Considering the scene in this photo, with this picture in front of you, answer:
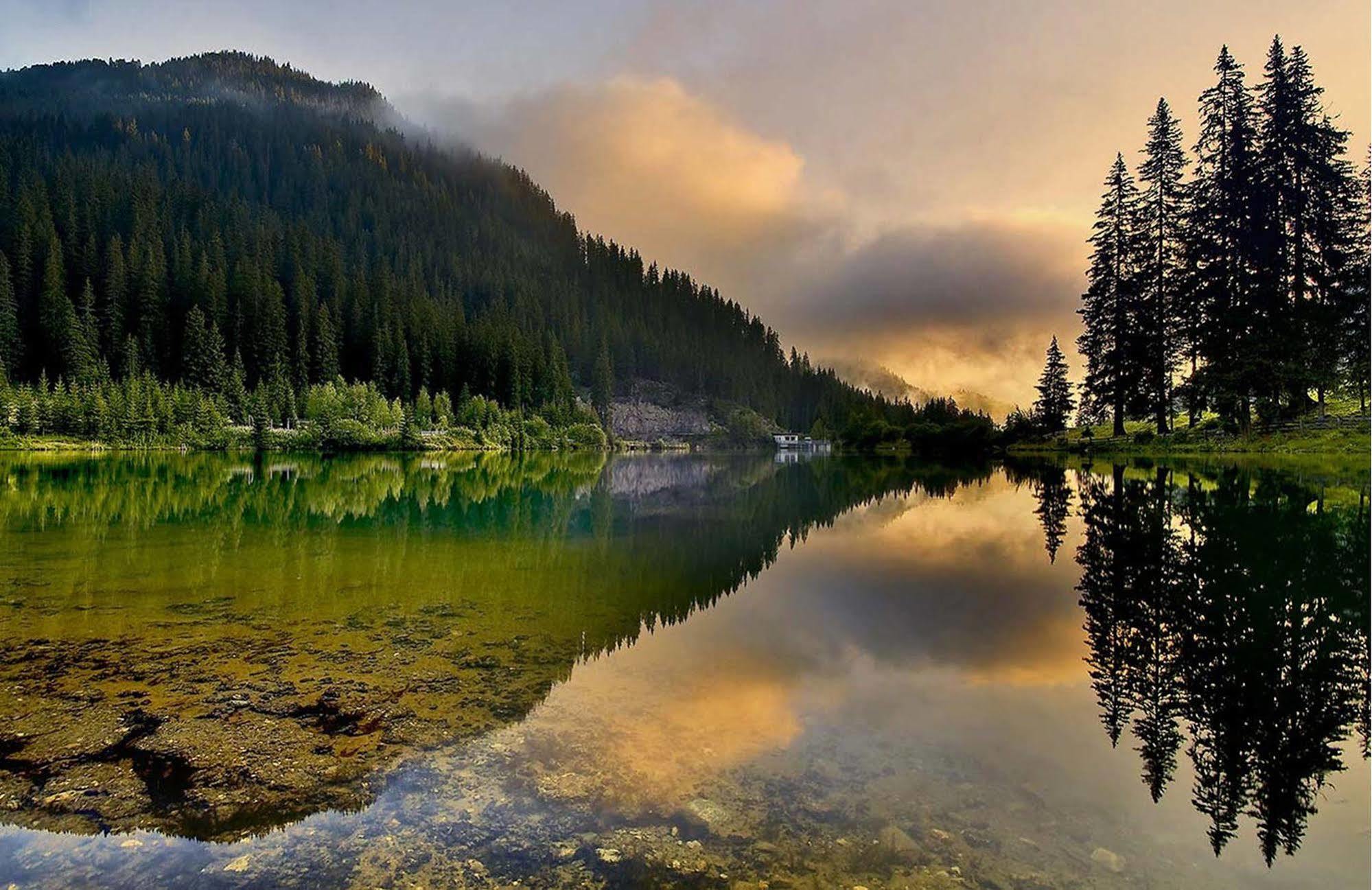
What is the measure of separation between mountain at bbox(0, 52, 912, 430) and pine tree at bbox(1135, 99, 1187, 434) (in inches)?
2124

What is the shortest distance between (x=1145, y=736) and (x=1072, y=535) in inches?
482

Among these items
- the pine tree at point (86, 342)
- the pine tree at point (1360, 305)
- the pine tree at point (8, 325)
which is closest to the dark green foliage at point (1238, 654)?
the pine tree at point (1360, 305)

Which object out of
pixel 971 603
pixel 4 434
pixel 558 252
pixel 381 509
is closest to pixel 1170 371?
pixel 971 603

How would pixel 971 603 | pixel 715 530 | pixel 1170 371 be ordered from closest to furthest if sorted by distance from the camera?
1. pixel 971 603
2. pixel 715 530
3. pixel 1170 371

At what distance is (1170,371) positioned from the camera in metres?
46.9

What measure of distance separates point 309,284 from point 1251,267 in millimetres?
115305

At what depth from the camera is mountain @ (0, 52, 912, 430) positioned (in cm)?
9506

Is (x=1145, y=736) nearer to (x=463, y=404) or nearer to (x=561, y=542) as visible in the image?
(x=561, y=542)

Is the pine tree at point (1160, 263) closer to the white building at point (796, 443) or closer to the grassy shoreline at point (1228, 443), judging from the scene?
the grassy shoreline at point (1228, 443)

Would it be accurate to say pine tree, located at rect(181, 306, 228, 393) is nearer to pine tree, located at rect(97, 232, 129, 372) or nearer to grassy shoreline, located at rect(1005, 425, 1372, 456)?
pine tree, located at rect(97, 232, 129, 372)

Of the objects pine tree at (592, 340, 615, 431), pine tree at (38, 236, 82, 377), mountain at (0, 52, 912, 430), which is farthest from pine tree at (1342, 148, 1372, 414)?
pine tree at (38, 236, 82, 377)

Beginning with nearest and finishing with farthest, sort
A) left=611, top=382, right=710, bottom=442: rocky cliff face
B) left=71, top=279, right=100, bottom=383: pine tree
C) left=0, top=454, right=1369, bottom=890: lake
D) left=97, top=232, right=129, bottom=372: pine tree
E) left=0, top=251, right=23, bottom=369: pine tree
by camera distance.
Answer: left=0, top=454, right=1369, bottom=890: lake < left=71, top=279, right=100, bottom=383: pine tree < left=0, top=251, right=23, bottom=369: pine tree < left=97, top=232, right=129, bottom=372: pine tree < left=611, top=382, right=710, bottom=442: rocky cliff face

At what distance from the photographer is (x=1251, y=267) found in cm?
4075

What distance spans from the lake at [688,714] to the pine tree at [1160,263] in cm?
3702
